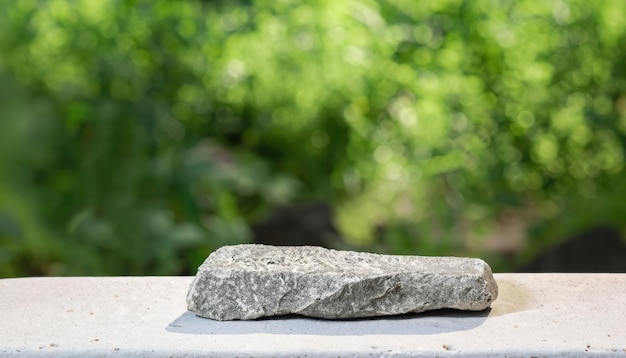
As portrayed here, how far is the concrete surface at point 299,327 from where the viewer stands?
0.77 meters

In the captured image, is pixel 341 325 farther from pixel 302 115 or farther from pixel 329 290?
pixel 302 115

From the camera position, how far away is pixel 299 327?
0.84 meters

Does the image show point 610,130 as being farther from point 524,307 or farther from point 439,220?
point 524,307

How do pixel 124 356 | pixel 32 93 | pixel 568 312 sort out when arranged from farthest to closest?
pixel 32 93
pixel 568 312
pixel 124 356

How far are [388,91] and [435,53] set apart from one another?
0.49 feet

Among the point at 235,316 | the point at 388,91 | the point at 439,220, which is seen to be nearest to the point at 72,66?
the point at 388,91

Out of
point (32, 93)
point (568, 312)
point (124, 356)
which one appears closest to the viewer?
point (124, 356)

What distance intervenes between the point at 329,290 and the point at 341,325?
4cm

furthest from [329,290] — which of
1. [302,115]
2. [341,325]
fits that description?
[302,115]

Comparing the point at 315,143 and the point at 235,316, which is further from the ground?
the point at 315,143

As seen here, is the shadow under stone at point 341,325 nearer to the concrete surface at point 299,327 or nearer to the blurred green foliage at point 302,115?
the concrete surface at point 299,327

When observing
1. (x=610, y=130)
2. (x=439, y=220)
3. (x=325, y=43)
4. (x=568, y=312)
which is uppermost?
(x=325, y=43)

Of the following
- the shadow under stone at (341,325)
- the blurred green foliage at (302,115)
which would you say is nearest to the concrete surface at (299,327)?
the shadow under stone at (341,325)

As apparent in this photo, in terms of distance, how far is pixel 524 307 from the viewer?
92 cm
